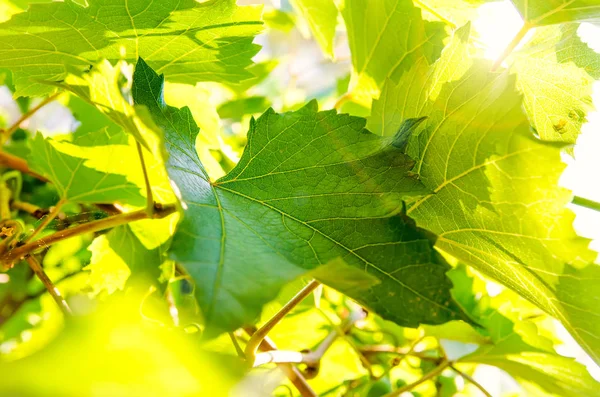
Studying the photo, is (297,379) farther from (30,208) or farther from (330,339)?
(30,208)

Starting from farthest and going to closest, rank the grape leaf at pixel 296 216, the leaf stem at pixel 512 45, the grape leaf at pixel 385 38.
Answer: the grape leaf at pixel 385 38 → the leaf stem at pixel 512 45 → the grape leaf at pixel 296 216

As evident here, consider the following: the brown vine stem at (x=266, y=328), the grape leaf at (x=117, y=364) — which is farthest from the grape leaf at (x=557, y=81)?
the grape leaf at (x=117, y=364)

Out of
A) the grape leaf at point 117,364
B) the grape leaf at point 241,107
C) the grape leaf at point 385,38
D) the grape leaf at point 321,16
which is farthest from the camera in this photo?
the grape leaf at point 241,107

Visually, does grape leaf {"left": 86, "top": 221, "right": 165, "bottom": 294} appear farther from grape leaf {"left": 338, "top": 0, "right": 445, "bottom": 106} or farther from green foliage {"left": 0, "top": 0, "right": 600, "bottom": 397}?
grape leaf {"left": 338, "top": 0, "right": 445, "bottom": 106}

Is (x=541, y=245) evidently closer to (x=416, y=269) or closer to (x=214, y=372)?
(x=416, y=269)

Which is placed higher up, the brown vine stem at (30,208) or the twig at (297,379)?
the brown vine stem at (30,208)

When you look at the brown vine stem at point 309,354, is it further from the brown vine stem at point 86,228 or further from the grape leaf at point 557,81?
the grape leaf at point 557,81

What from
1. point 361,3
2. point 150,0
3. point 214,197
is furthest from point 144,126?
point 361,3

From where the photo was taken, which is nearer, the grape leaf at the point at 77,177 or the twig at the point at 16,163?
the grape leaf at the point at 77,177
